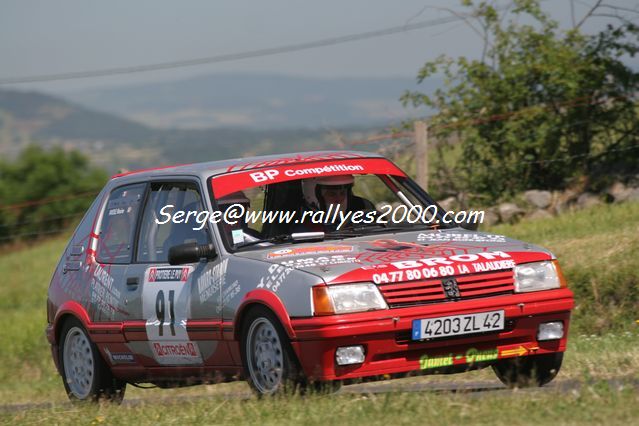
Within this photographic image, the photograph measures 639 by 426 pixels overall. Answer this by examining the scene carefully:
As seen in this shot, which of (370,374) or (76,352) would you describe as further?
(76,352)

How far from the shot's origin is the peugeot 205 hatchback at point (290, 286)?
23.2 feet

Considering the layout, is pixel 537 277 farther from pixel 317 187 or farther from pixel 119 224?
pixel 119 224

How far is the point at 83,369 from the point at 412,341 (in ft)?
11.6

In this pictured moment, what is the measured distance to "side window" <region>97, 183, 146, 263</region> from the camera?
30.6ft

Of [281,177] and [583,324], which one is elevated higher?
[281,177]

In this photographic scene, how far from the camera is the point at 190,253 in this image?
8.06 metres

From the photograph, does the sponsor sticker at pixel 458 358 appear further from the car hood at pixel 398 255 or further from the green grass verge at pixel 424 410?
the car hood at pixel 398 255

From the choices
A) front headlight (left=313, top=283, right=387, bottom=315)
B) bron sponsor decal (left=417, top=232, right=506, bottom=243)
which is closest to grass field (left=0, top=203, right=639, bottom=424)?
front headlight (left=313, top=283, right=387, bottom=315)

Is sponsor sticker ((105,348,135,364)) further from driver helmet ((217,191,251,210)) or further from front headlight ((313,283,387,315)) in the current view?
front headlight ((313,283,387,315))

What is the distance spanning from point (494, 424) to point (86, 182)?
83667 millimetres

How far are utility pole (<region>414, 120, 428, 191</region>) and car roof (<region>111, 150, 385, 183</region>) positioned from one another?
27.7 ft

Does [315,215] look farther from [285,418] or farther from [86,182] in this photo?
[86,182]

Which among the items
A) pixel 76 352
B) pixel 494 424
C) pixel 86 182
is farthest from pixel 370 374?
pixel 86 182

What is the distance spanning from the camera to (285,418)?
6.61m
